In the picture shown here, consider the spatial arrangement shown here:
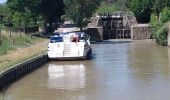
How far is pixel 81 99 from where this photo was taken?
88.2 ft

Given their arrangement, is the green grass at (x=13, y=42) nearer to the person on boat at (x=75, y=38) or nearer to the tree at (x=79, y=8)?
the person on boat at (x=75, y=38)

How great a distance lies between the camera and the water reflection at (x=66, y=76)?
32000mm

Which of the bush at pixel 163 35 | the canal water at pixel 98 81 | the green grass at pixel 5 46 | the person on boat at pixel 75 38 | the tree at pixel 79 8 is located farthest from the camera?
the tree at pixel 79 8

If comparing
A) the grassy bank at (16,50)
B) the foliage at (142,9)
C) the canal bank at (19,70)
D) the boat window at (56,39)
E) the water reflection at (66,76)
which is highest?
the foliage at (142,9)

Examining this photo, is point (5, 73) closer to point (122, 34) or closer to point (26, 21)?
point (26, 21)

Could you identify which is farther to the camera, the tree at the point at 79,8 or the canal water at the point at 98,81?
the tree at the point at 79,8

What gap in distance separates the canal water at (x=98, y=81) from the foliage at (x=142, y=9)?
4669 centimetres

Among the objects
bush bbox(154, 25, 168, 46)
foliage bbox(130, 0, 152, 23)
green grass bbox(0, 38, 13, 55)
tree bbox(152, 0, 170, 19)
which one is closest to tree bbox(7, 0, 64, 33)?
green grass bbox(0, 38, 13, 55)

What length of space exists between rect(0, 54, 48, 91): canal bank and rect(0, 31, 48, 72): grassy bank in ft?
1.43

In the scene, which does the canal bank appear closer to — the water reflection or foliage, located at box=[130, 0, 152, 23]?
the water reflection

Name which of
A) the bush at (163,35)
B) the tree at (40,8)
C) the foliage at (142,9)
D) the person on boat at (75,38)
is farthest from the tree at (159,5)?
the person on boat at (75,38)

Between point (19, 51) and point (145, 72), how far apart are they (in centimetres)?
1293

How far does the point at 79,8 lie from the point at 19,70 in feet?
137

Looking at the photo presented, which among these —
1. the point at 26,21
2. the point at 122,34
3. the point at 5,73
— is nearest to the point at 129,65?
the point at 5,73
